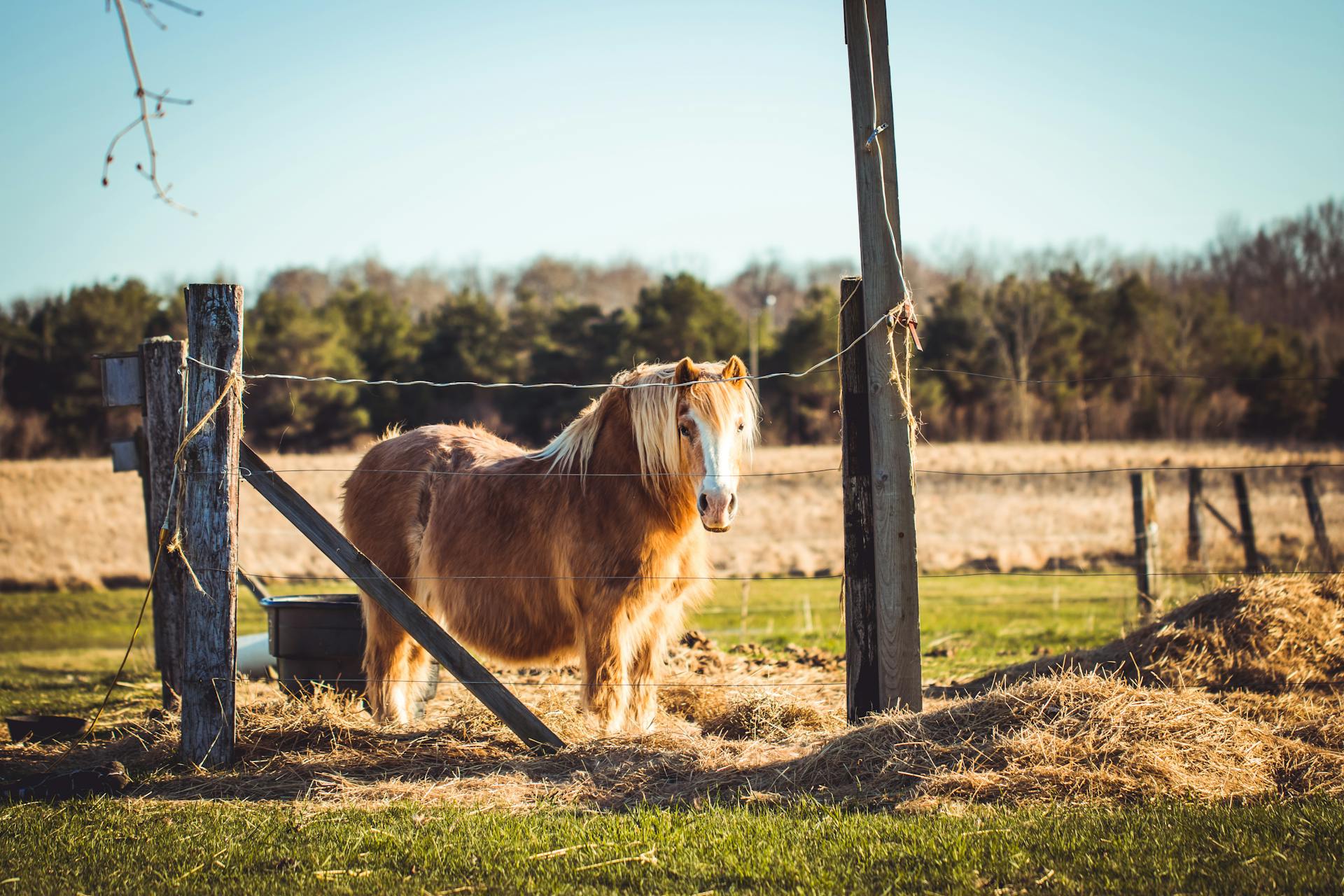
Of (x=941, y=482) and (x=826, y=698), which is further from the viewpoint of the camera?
(x=941, y=482)

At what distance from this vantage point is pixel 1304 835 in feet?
10.9

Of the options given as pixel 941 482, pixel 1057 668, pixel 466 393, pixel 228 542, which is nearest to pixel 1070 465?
pixel 941 482

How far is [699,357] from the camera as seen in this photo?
113ft

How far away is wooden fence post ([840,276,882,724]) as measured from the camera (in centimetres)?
478

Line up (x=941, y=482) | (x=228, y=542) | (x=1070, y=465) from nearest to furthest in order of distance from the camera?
(x=228, y=542) < (x=941, y=482) < (x=1070, y=465)

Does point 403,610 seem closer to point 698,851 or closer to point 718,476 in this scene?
point 718,476

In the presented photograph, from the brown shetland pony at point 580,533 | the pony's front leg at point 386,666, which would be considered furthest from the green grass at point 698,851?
the pony's front leg at point 386,666

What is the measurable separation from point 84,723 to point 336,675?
153cm

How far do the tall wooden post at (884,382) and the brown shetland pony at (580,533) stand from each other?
0.74 metres

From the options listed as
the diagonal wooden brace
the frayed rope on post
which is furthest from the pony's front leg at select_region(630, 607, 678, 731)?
the frayed rope on post

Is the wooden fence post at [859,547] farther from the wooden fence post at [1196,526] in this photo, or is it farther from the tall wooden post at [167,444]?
the wooden fence post at [1196,526]

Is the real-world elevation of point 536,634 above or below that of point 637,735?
above

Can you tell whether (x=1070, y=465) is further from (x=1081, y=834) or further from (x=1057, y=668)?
(x=1081, y=834)

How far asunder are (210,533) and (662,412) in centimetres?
238
